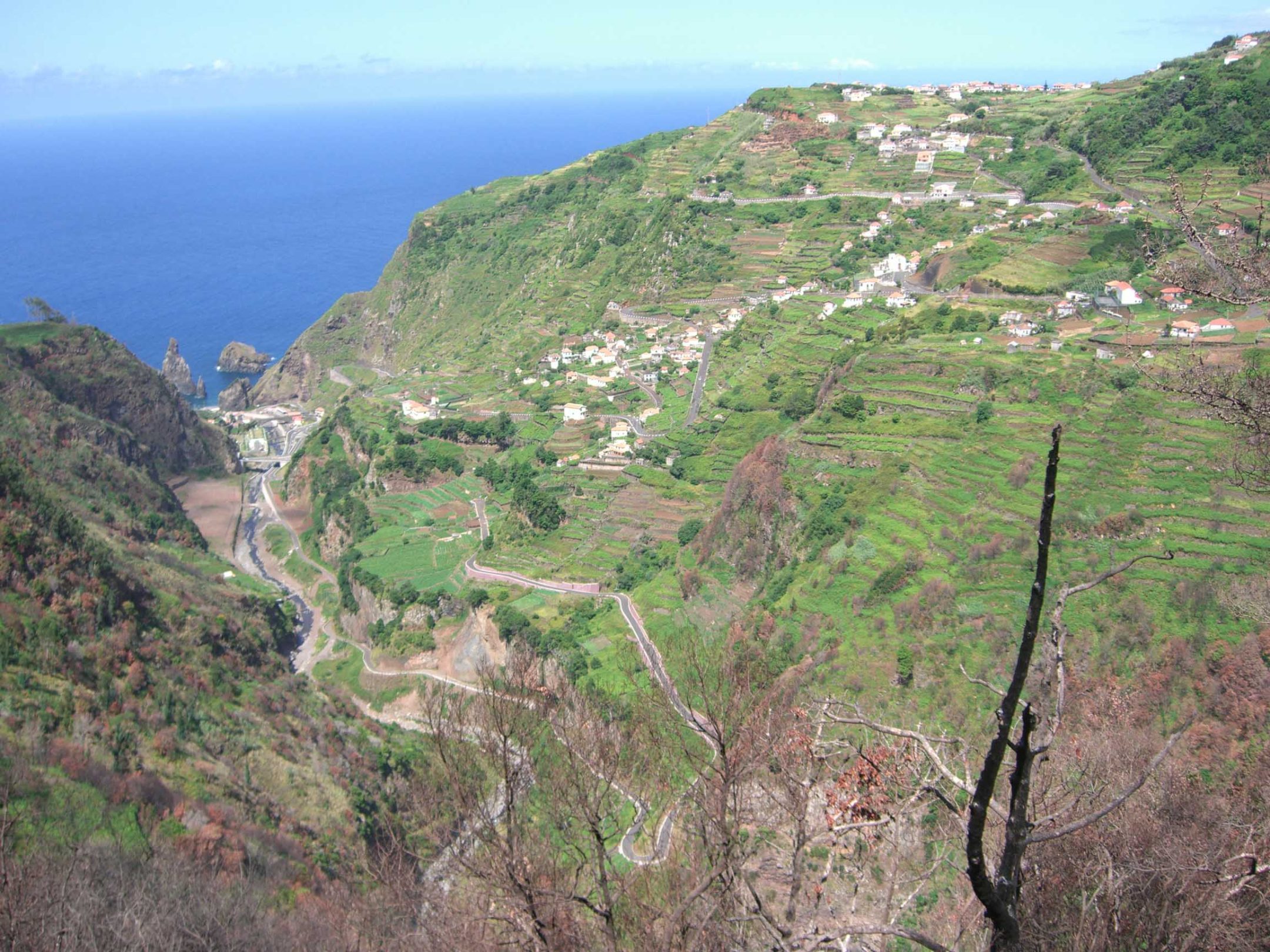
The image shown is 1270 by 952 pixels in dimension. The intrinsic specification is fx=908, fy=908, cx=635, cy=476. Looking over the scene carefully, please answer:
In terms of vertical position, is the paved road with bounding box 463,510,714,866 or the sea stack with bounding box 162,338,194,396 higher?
the paved road with bounding box 463,510,714,866

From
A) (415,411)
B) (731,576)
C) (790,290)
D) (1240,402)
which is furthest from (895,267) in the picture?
(1240,402)

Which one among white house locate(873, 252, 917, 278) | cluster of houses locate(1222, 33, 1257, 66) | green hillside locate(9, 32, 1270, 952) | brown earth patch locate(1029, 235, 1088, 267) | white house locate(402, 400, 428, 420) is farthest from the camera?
cluster of houses locate(1222, 33, 1257, 66)

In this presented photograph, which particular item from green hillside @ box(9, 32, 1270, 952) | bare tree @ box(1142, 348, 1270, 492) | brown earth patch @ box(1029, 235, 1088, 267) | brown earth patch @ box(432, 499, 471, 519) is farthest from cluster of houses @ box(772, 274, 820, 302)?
bare tree @ box(1142, 348, 1270, 492)

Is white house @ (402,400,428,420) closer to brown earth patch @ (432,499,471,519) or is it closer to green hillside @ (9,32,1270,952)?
green hillside @ (9,32,1270,952)

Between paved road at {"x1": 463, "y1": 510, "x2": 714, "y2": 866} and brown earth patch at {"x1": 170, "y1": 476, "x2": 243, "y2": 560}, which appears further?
brown earth patch at {"x1": 170, "y1": 476, "x2": 243, "y2": 560}

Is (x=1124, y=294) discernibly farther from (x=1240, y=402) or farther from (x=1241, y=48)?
(x=1241, y=48)

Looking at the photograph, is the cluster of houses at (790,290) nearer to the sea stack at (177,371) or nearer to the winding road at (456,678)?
the winding road at (456,678)

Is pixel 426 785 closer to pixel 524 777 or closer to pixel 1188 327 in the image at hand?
pixel 524 777
